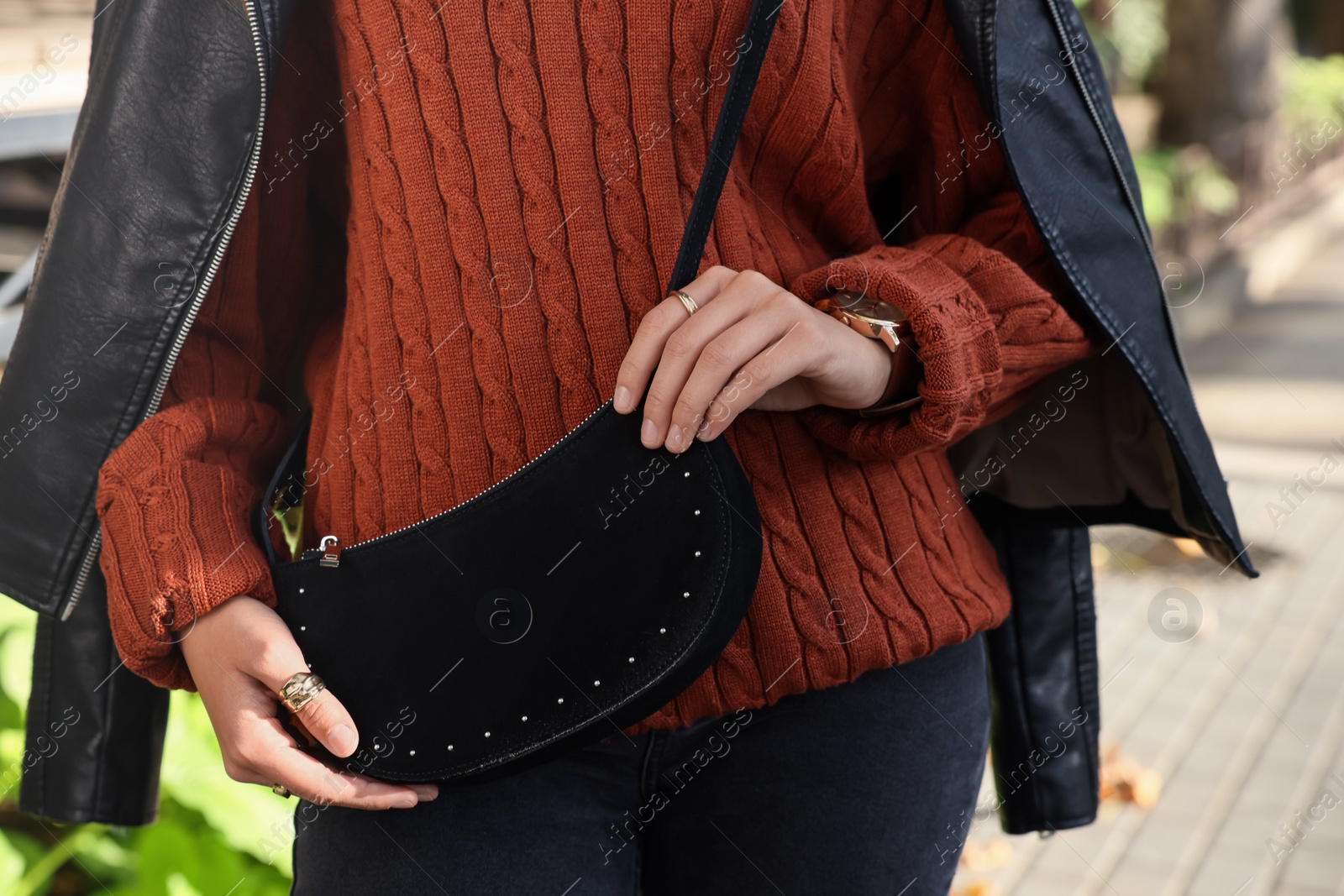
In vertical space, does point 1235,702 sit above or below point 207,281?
below

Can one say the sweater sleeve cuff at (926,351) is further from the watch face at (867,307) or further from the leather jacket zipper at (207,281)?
the leather jacket zipper at (207,281)

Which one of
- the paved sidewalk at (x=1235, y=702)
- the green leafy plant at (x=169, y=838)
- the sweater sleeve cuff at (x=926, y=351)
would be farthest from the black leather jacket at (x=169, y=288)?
the paved sidewalk at (x=1235, y=702)

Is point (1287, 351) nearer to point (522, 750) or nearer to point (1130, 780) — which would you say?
point (1130, 780)

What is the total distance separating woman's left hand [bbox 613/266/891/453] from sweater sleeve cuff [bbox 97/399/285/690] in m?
0.41

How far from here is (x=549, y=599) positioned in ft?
3.33

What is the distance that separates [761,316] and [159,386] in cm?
64

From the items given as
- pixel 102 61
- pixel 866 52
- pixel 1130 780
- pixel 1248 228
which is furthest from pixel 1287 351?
pixel 102 61

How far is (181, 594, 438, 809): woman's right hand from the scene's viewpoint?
102cm

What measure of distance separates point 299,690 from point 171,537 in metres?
0.19

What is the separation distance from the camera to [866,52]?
1.20 meters

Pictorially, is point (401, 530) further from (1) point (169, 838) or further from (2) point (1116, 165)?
(1) point (169, 838)

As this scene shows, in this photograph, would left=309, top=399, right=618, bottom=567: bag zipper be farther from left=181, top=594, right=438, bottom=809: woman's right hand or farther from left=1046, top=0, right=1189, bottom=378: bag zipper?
left=1046, top=0, right=1189, bottom=378: bag zipper

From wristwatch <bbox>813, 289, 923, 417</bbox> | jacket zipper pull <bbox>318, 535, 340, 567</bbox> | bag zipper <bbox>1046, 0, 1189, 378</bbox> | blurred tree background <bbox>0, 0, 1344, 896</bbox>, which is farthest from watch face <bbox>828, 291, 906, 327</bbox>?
blurred tree background <bbox>0, 0, 1344, 896</bbox>

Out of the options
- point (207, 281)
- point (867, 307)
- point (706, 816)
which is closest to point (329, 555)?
point (207, 281)
